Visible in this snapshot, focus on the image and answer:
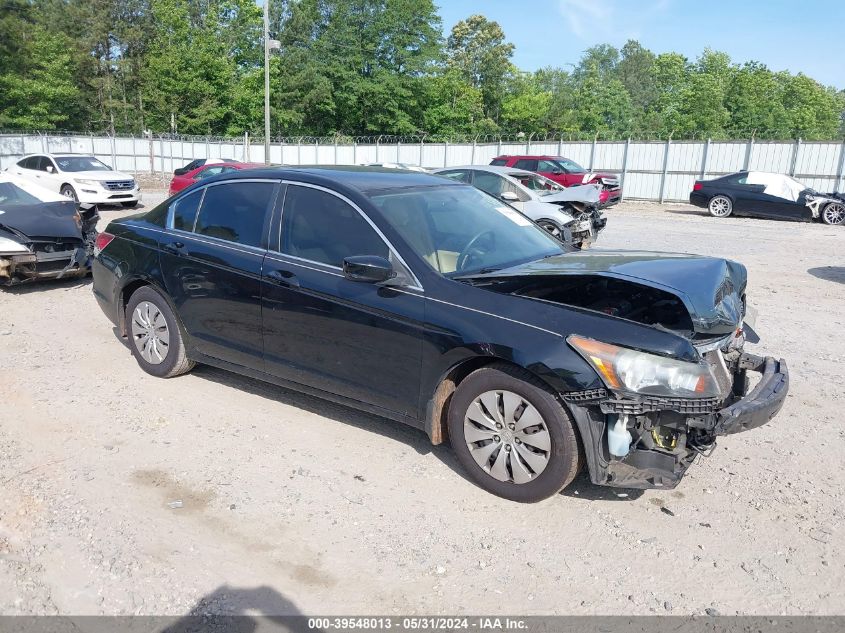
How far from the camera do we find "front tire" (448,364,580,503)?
3.51m

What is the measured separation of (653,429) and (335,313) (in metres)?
2.00

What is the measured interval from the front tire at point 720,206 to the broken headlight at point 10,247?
1886 centimetres

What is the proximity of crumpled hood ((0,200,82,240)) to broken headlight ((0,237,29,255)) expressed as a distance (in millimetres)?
169

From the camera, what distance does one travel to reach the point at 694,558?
10.9ft

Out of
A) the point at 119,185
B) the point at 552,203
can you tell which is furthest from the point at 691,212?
the point at 119,185

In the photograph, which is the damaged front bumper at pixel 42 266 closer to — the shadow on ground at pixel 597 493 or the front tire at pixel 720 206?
the shadow on ground at pixel 597 493

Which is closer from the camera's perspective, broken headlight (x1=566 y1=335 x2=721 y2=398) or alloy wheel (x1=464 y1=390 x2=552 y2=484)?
broken headlight (x1=566 y1=335 x2=721 y2=398)

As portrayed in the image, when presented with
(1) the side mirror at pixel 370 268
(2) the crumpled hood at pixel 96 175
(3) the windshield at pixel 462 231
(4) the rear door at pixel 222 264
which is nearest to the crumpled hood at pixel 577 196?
(3) the windshield at pixel 462 231

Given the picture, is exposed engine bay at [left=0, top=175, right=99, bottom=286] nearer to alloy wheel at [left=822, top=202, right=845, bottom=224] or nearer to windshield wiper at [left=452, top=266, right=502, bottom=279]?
windshield wiper at [left=452, top=266, right=502, bottom=279]

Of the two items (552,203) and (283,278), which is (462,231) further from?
(552,203)

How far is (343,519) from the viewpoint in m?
3.63

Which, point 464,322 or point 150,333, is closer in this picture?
point 464,322

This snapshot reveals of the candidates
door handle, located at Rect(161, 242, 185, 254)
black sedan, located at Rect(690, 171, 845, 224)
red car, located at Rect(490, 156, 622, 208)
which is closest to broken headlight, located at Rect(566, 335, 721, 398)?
door handle, located at Rect(161, 242, 185, 254)

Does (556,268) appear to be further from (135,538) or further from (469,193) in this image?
(135,538)
